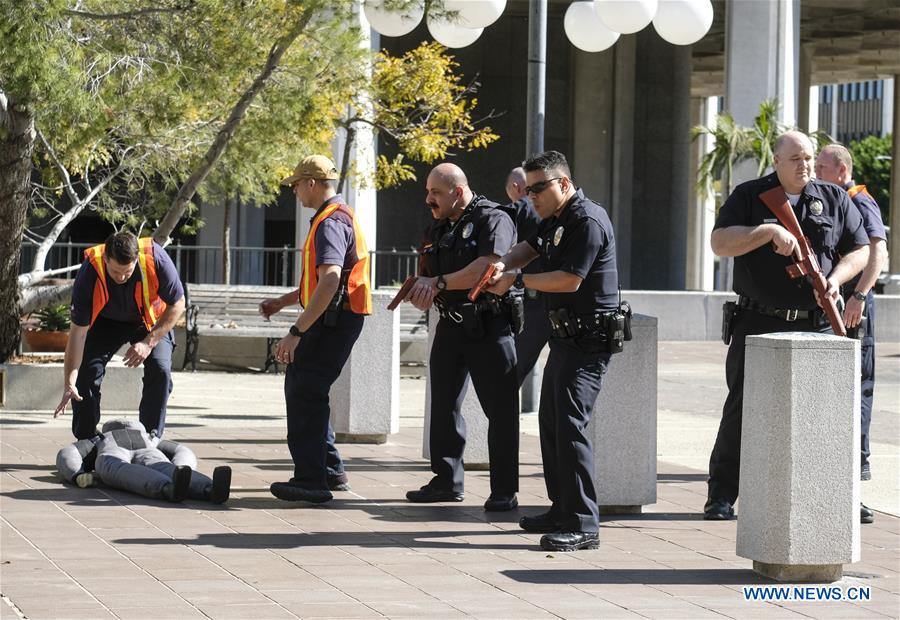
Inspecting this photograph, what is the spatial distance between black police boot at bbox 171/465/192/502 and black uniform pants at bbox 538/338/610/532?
2.11 m

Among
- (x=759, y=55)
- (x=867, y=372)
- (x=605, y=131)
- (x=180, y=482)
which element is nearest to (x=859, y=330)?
(x=867, y=372)

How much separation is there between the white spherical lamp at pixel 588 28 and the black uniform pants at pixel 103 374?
6254mm

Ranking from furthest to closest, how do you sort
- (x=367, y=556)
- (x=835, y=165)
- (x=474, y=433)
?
(x=474, y=433), (x=835, y=165), (x=367, y=556)

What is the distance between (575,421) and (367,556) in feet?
3.87

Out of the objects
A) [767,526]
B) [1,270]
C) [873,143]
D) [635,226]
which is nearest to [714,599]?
[767,526]

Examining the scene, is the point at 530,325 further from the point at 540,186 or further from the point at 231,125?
the point at 231,125

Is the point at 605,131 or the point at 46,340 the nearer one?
the point at 46,340

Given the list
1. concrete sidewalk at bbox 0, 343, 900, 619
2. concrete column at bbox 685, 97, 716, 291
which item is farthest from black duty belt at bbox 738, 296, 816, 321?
concrete column at bbox 685, 97, 716, 291

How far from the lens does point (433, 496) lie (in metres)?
8.23

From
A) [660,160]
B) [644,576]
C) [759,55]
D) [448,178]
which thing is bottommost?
[644,576]

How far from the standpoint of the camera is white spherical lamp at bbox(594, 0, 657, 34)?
40.8 ft

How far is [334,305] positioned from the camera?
7910 mm

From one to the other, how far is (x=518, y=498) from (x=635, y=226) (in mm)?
26904

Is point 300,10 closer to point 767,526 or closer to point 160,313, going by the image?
point 160,313
